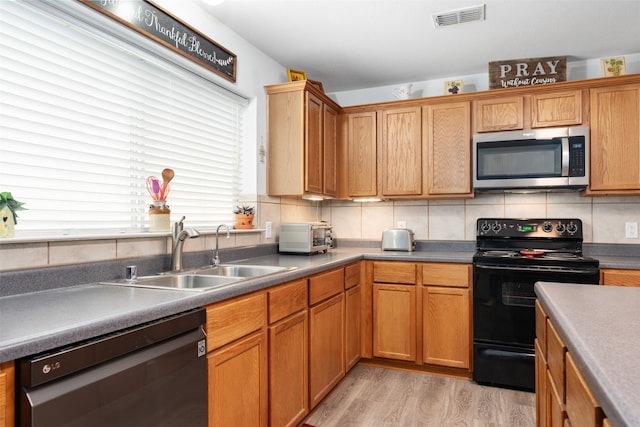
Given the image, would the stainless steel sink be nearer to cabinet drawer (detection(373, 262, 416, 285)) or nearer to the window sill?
the window sill

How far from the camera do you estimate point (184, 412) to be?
1.35 meters

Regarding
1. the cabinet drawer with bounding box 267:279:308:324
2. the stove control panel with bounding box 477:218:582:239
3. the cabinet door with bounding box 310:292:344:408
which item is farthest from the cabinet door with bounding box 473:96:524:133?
the cabinet drawer with bounding box 267:279:308:324

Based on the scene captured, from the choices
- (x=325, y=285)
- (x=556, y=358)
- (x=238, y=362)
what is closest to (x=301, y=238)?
(x=325, y=285)

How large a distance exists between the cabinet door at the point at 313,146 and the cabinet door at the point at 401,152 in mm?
568

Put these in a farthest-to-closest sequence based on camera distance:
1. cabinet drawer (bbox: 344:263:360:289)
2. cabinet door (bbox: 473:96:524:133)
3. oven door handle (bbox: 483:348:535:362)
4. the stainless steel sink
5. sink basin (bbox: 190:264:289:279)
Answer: cabinet door (bbox: 473:96:524:133)
cabinet drawer (bbox: 344:263:360:289)
oven door handle (bbox: 483:348:535:362)
sink basin (bbox: 190:264:289:279)
the stainless steel sink

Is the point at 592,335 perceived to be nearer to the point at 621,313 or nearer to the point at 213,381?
the point at 621,313

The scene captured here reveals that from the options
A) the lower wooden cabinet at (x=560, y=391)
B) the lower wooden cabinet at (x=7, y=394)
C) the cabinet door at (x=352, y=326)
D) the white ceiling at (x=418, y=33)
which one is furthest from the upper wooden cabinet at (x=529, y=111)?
the lower wooden cabinet at (x=7, y=394)

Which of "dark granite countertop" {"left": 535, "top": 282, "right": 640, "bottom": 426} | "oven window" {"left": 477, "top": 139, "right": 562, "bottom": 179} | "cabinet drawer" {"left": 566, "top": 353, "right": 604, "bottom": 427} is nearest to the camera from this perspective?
"dark granite countertop" {"left": 535, "top": 282, "right": 640, "bottom": 426}


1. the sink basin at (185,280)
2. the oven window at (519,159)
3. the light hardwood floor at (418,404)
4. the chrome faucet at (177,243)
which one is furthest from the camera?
the oven window at (519,159)

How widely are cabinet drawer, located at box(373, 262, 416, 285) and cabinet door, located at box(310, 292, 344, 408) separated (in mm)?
480

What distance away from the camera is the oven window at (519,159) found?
2.98 meters

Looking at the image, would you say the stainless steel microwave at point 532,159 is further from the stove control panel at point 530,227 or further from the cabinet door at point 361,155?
the cabinet door at point 361,155

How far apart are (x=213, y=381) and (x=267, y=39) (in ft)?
7.32

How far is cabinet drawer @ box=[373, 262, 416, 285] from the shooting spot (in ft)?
10.1
